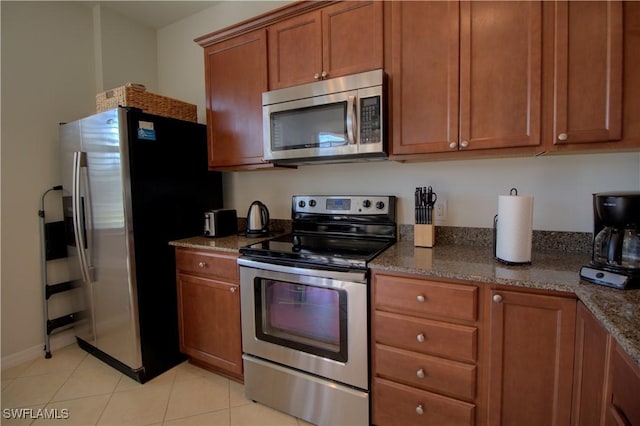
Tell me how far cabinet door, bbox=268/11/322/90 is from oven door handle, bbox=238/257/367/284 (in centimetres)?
109

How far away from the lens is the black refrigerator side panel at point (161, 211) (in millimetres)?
1982

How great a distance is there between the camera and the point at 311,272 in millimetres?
1571

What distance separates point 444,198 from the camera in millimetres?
1873

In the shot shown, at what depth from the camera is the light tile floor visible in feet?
5.65

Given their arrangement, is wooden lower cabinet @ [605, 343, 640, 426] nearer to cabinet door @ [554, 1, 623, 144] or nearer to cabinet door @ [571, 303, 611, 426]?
cabinet door @ [571, 303, 611, 426]

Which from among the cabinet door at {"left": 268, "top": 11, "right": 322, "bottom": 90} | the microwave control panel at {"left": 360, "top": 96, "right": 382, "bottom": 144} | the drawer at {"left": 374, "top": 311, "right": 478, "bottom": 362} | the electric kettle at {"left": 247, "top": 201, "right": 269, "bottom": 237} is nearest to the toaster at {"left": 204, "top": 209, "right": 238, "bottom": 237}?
the electric kettle at {"left": 247, "top": 201, "right": 269, "bottom": 237}

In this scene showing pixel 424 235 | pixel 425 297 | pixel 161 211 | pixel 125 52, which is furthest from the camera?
pixel 125 52

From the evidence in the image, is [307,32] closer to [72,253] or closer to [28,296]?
[72,253]

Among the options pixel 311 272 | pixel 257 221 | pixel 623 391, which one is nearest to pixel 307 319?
pixel 311 272

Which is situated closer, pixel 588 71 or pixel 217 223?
pixel 588 71

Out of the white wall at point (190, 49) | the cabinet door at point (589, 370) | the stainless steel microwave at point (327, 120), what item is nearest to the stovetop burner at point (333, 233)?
the stainless steel microwave at point (327, 120)

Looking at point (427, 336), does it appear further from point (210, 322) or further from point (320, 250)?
point (210, 322)

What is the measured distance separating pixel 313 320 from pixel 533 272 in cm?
103

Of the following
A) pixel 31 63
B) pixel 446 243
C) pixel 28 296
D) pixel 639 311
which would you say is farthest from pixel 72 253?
pixel 639 311
